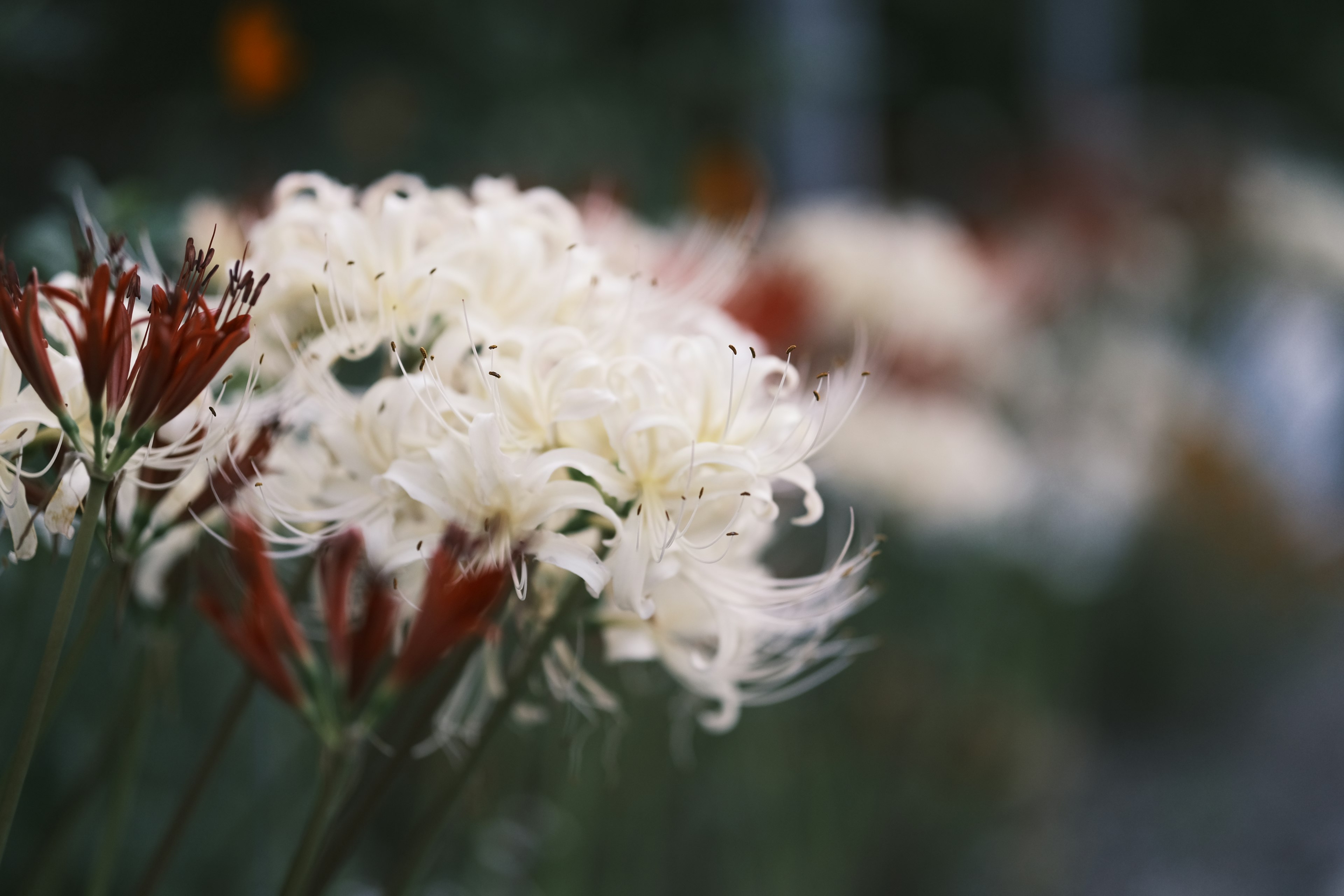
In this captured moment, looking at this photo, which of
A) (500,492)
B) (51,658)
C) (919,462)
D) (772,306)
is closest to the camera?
(51,658)

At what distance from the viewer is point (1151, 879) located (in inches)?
101

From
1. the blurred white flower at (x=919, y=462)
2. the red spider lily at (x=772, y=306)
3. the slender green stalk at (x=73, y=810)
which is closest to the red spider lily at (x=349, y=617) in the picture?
the slender green stalk at (x=73, y=810)

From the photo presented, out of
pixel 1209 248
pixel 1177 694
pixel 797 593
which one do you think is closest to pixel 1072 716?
pixel 1177 694

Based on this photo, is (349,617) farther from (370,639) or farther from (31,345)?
(31,345)

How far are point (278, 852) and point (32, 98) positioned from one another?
7.41 feet

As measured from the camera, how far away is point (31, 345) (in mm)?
424

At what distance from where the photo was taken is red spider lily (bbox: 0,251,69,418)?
0.42m

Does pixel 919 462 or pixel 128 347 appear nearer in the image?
pixel 128 347

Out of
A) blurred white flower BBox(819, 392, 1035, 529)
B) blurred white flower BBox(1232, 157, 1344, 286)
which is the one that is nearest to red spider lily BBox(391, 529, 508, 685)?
blurred white flower BBox(819, 392, 1035, 529)

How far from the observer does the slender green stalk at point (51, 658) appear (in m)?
0.42

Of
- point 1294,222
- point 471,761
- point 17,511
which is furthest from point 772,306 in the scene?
point 1294,222

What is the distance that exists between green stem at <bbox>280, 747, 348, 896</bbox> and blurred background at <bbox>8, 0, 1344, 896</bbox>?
204 millimetres

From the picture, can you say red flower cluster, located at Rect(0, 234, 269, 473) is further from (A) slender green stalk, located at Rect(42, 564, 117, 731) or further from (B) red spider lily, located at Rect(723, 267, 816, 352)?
(B) red spider lily, located at Rect(723, 267, 816, 352)

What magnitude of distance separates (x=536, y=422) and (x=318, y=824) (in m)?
0.22
